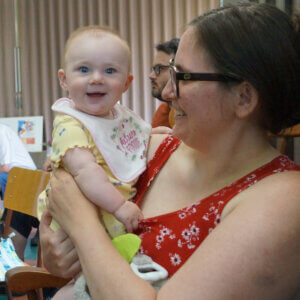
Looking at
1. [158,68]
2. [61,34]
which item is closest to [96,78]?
[158,68]

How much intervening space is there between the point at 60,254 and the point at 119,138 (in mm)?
435

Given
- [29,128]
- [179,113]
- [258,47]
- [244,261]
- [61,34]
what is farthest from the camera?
[61,34]

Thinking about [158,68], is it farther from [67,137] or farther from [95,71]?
[67,137]

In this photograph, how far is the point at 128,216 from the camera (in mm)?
1271

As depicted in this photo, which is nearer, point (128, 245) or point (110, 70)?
point (128, 245)

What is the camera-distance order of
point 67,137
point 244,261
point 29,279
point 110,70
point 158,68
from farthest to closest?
point 158,68
point 29,279
point 110,70
point 67,137
point 244,261

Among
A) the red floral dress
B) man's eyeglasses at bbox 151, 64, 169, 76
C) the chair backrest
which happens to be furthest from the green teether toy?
man's eyeglasses at bbox 151, 64, 169, 76

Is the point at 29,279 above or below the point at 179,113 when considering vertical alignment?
below

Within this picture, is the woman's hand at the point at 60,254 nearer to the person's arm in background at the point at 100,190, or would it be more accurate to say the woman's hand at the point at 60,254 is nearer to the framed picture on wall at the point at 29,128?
the person's arm in background at the point at 100,190

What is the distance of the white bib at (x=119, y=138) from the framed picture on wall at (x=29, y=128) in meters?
5.05

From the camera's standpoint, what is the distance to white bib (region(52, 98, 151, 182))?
142 cm

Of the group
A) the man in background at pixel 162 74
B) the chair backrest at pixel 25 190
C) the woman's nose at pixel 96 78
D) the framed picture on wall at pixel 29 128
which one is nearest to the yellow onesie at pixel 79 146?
the woman's nose at pixel 96 78

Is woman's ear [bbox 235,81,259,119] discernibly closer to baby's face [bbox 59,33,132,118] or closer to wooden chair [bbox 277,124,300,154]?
wooden chair [bbox 277,124,300,154]

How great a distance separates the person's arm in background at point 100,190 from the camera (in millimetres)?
1273
